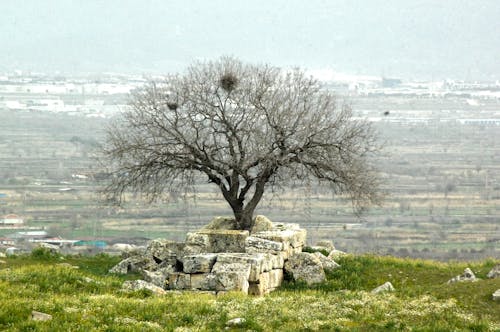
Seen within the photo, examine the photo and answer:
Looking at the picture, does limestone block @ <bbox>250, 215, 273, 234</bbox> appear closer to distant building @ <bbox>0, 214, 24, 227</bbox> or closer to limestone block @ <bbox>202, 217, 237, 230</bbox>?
limestone block @ <bbox>202, 217, 237, 230</bbox>

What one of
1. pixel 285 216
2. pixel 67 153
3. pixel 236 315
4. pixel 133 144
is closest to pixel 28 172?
pixel 67 153

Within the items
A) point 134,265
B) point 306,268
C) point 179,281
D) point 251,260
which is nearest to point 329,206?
point 134,265

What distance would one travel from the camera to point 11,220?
94875 millimetres

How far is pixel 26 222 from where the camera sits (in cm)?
9550

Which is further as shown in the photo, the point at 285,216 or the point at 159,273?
the point at 285,216

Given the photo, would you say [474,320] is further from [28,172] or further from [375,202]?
[28,172]

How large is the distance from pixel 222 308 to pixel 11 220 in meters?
75.2

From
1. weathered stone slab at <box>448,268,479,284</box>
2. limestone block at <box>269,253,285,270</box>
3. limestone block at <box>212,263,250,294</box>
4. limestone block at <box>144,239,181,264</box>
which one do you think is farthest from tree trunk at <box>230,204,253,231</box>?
weathered stone slab at <box>448,268,479,284</box>

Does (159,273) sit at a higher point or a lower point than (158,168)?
lower

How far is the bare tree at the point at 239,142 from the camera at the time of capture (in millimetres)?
37219

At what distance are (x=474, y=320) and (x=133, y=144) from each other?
18.6 meters

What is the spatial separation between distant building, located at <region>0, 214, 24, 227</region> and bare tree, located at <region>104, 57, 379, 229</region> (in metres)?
55.5

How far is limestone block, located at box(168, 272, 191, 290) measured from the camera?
30359 millimetres

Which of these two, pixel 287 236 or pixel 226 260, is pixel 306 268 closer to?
pixel 287 236
